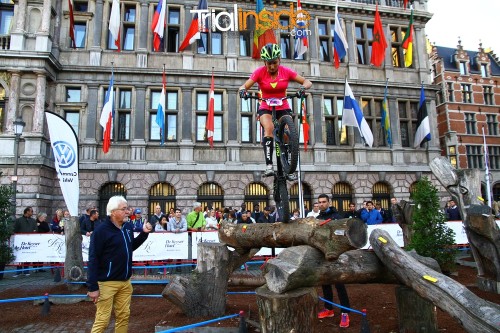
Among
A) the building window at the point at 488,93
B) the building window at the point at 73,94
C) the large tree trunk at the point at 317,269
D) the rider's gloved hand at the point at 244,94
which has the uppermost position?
the building window at the point at 488,93

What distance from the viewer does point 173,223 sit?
10992 millimetres

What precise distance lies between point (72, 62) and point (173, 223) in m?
11.4

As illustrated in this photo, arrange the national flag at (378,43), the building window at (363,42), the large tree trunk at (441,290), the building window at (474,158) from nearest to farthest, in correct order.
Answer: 1. the large tree trunk at (441,290)
2. the national flag at (378,43)
3. the building window at (363,42)
4. the building window at (474,158)

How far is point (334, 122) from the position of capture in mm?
19469

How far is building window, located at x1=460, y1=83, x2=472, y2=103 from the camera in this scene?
3341 cm

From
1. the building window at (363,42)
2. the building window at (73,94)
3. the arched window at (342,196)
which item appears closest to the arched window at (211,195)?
the arched window at (342,196)

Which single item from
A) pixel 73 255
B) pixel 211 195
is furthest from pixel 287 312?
pixel 211 195

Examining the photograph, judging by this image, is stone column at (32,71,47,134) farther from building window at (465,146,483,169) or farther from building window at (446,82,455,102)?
Result: building window at (465,146,483,169)

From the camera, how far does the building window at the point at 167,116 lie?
17.5 m

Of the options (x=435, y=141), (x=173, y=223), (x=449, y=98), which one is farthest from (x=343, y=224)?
(x=449, y=98)

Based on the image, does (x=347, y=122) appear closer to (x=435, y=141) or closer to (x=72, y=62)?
(x=435, y=141)

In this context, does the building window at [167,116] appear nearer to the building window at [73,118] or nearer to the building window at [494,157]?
the building window at [73,118]

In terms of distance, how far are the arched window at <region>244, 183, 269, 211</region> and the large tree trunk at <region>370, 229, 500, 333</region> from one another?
43.4 feet

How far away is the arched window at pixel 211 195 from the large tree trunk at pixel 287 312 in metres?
13.6
